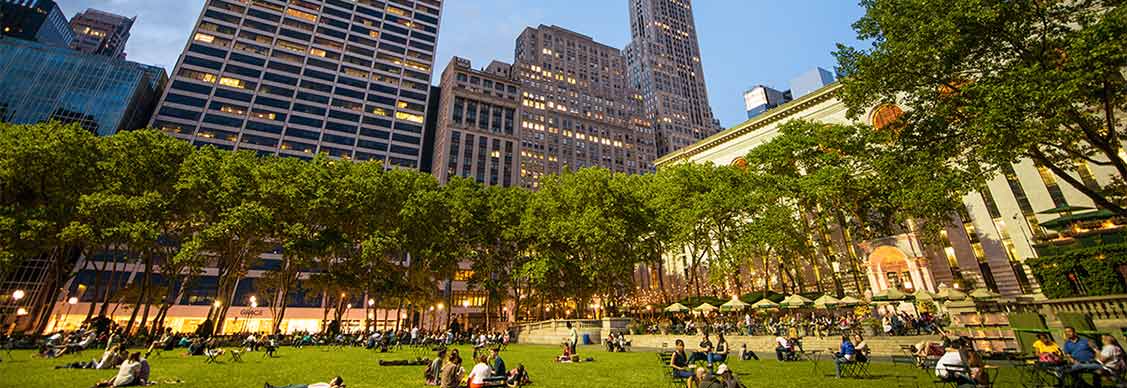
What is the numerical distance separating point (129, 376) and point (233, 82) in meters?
80.5

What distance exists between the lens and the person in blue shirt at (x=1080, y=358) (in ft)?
27.7

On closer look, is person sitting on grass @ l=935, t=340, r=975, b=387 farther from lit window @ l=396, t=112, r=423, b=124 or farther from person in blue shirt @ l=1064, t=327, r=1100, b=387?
lit window @ l=396, t=112, r=423, b=124

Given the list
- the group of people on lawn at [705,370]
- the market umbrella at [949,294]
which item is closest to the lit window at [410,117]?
the group of people on lawn at [705,370]

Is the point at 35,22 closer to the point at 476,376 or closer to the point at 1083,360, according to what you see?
the point at 476,376

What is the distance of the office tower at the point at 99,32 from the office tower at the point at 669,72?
159334 millimetres

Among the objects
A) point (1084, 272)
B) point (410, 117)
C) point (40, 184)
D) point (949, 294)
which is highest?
point (410, 117)

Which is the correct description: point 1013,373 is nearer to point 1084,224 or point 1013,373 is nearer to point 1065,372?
point 1065,372

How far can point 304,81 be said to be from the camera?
257ft

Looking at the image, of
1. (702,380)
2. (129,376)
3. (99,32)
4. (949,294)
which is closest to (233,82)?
(129,376)

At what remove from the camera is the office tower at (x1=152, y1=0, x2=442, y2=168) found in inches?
2721

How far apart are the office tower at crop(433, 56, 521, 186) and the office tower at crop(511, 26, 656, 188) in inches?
124

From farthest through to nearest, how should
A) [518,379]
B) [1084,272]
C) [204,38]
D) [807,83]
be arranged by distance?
1. [807,83]
2. [204,38]
3. [1084,272]
4. [518,379]

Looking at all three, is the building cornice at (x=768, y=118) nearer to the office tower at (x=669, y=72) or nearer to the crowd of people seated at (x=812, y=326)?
the crowd of people seated at (x=812, y=326)

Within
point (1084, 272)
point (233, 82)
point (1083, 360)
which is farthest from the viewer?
point (233, 82)
